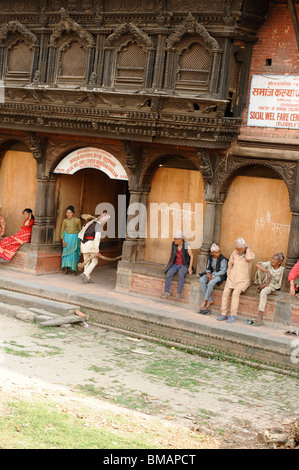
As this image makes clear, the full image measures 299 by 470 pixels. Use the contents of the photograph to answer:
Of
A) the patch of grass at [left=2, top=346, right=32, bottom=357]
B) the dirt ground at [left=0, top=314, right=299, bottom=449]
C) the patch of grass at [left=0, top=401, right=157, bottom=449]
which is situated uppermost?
the patch of grass at [left=0, top=401, right=157, bottom=449]

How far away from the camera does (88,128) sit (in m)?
15.9

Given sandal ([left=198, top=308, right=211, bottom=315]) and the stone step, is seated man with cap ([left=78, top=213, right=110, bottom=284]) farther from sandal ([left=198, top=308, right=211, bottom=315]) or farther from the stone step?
sandal ([left=198, top=308, right=211, bottom=315])

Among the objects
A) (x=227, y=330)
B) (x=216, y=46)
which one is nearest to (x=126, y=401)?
(x=227, y=330)

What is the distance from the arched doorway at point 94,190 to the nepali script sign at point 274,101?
3360mm

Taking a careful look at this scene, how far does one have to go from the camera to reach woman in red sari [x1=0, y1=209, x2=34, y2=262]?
694 inches

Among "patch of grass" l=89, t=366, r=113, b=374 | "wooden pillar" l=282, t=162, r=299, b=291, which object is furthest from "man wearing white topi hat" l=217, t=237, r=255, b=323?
"patch of grass" l=89, t=366, r=113, b=374

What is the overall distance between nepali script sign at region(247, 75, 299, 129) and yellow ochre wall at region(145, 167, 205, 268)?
186cm

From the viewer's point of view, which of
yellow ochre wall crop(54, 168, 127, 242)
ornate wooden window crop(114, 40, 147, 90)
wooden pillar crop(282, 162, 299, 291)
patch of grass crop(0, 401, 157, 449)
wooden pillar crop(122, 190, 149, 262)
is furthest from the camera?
yellow ochre wall crop(54, 168, 127, 242)

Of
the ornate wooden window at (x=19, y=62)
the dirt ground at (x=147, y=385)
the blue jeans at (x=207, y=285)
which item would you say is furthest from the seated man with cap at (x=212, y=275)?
the ornate wooden window at (x=19, y=62)

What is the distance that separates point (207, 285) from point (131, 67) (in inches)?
189

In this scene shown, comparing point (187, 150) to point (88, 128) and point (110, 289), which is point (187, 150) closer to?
point (88, 128)

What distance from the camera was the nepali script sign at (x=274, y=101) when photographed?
13992 mm

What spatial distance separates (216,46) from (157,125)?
191 cm

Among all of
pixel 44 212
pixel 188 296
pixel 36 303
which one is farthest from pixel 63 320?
pixel 44 212
